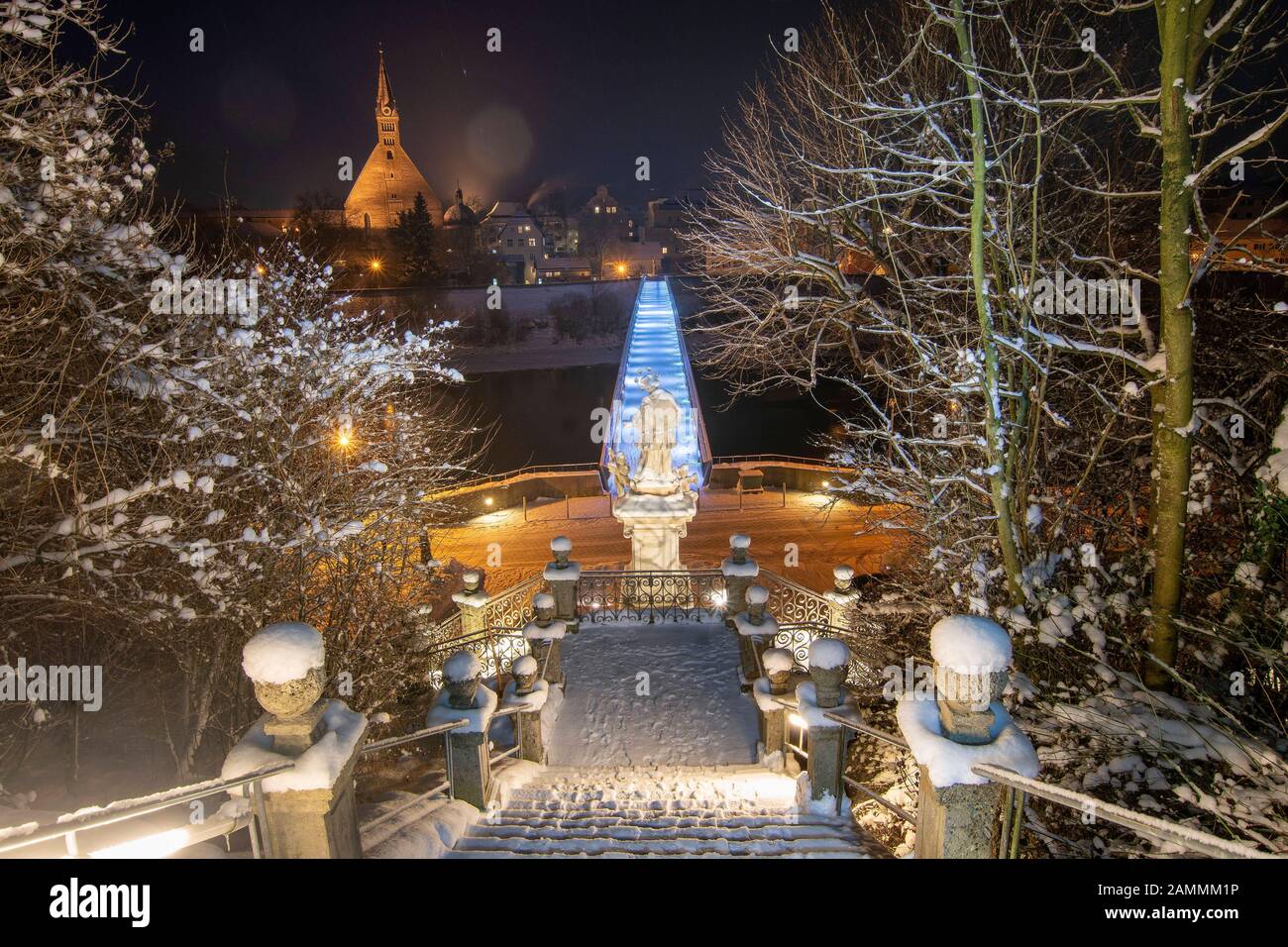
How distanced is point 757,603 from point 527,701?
324 centimetres

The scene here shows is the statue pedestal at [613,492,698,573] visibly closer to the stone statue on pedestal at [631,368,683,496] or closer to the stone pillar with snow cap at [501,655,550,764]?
the stone statue on pedestal at [631,368,683,496]

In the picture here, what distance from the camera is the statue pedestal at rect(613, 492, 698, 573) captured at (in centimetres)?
1115

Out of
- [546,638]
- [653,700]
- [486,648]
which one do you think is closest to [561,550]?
[546,638]

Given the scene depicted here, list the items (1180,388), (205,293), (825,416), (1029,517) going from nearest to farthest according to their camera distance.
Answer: (1180,388)
(1029,517)
(205,293)
(825,416)

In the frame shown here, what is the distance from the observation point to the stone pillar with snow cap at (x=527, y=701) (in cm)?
659

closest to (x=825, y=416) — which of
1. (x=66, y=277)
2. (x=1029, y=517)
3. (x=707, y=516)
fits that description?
(x=707, y=516)

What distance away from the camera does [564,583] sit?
9977mm

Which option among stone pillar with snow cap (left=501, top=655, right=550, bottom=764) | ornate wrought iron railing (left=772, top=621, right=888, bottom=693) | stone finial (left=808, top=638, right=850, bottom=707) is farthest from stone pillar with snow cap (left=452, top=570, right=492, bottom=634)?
stone finial (left=808, top=638, right=850, bottom=707)

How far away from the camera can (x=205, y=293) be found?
25.0ft

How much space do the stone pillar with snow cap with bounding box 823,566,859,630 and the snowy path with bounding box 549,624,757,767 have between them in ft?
5.59

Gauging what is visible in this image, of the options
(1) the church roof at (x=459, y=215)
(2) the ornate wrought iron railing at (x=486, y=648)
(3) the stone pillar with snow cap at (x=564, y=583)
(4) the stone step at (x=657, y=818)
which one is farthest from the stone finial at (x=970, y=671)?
(1) the church roof at (x=459, y=215)

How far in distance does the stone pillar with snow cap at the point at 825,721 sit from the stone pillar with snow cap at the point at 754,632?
2576 millimetres
